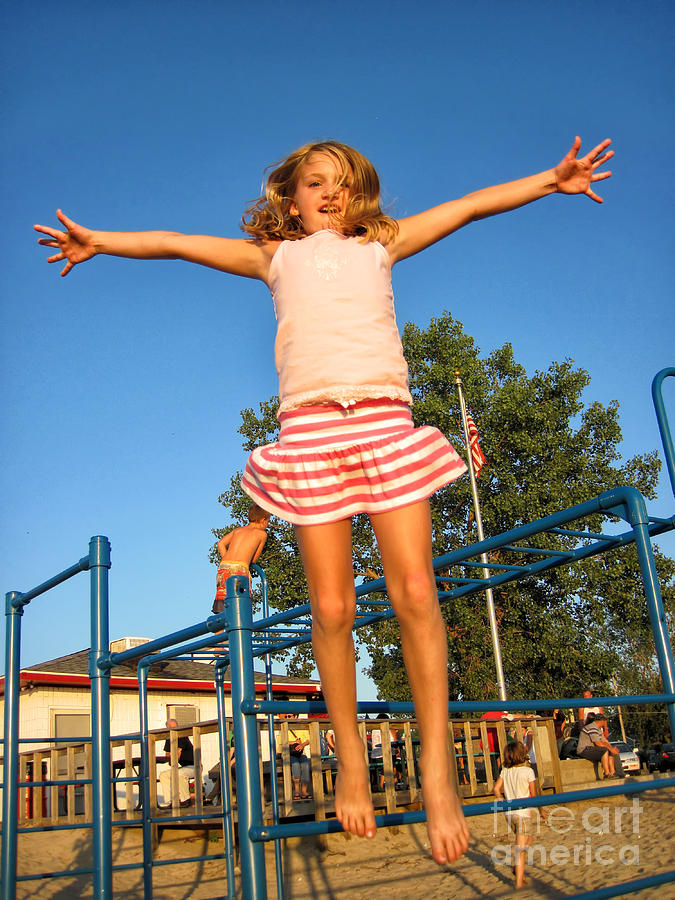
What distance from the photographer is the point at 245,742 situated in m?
1.61

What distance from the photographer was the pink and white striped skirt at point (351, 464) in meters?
1.65

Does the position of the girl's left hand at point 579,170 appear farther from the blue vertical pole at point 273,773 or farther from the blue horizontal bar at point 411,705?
the blue vertical pole at point 273,773

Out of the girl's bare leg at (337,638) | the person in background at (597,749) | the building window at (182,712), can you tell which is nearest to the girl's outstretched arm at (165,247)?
the girl's bare leg at (337,638)

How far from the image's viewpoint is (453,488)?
19578 mm

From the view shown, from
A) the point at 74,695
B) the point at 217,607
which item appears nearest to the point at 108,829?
the point at 217,607

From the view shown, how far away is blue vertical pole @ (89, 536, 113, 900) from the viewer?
2.29m

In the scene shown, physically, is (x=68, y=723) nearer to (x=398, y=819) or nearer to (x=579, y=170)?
(x=398, y=819)

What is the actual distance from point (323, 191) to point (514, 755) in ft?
21.6

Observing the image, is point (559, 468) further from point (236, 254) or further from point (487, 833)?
point (236, 254)

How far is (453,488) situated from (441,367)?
318 cm

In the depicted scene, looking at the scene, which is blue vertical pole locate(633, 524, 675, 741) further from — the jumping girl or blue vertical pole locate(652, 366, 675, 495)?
blue vertical pole locate(652, 366, 675, 495)

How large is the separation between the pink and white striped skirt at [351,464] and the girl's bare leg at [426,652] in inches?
2.2

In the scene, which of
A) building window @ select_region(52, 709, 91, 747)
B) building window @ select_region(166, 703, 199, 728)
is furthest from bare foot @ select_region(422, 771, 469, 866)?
building window @ select_region(166, 703, 199, 728)

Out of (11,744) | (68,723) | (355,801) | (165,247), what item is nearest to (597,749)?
(11,744)
